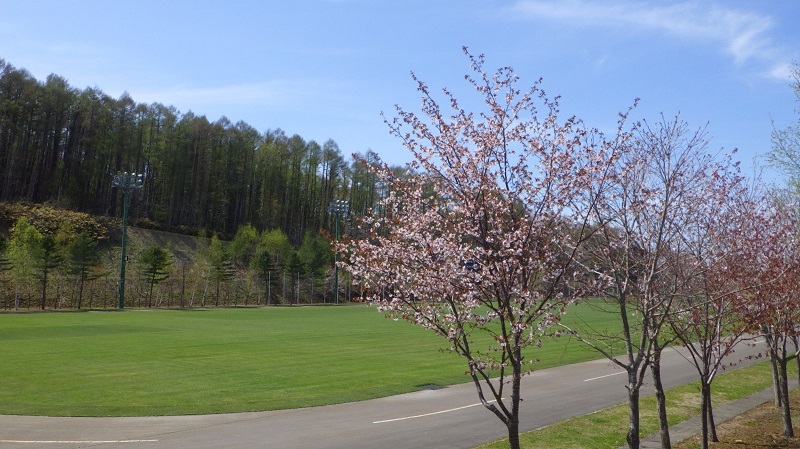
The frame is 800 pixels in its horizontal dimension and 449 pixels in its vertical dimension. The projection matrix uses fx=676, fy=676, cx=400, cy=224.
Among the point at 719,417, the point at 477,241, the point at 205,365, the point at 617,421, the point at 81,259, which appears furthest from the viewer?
the point at 81,259

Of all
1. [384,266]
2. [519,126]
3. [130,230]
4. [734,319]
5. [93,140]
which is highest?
[93,140]

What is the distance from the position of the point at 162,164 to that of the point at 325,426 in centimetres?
8653

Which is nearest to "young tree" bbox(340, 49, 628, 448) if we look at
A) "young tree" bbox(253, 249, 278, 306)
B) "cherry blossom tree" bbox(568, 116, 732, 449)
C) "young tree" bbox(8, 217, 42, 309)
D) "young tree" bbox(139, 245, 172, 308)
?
"cherry blossom tree" bbox(568, 116, 732, 449)

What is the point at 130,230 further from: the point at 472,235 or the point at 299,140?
the point at 472,235

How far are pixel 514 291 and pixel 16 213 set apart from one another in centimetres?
7639

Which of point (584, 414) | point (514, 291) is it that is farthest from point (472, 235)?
point (584, 414)

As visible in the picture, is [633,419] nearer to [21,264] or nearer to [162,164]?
[21,264]

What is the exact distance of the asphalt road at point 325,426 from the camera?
12.5 metres

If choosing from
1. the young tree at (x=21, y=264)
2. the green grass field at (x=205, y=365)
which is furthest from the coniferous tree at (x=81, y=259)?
the green grass field at (x=205, y=365)

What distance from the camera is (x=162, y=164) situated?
93.8 m

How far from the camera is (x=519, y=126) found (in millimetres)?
7570

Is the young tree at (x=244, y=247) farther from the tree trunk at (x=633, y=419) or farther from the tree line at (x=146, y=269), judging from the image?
the tree trunk at (x=633, y=419)

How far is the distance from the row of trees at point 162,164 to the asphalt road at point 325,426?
180ft

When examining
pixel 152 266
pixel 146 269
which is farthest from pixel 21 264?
pixel 152 266
